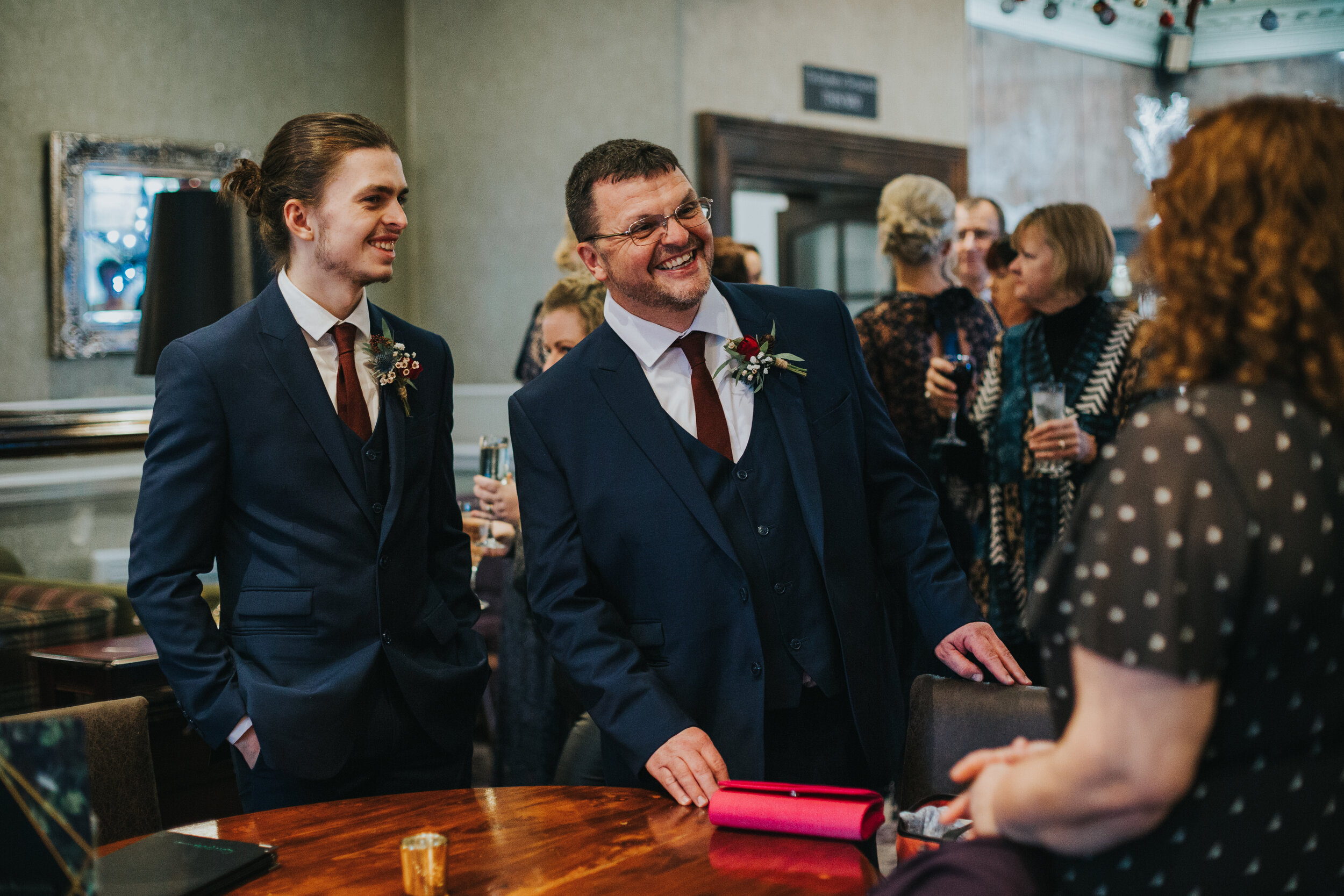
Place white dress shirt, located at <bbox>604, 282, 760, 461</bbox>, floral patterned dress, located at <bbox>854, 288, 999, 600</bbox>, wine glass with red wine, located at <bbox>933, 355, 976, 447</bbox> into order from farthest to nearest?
floral patterned dress, located at <bbox>854, 288, 999, 600</bbox> → wine glass with red wine, located at <bbox>933, 355, 976, 447</bbox> → white dress shirt, located at <bbox>604, 282, 760, 461</bbox>

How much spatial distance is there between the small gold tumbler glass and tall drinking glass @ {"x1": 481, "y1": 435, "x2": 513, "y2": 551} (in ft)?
5.31

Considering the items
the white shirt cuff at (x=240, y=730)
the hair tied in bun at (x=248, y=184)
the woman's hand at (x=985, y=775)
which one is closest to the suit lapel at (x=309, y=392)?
the hair tied in bun at (x=248, y=184)

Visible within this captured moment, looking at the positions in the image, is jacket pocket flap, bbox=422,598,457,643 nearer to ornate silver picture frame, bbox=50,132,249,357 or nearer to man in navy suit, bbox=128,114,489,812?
man in navy suit, bbox=128,114,489,812

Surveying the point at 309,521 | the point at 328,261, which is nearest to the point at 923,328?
the point at 328,261

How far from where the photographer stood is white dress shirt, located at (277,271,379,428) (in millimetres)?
2186

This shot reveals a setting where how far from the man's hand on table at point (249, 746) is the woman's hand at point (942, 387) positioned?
2199 millimetres

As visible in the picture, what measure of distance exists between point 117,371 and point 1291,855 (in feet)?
16.9

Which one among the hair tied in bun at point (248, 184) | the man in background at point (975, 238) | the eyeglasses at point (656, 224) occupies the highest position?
the man in background at point (975, 238)

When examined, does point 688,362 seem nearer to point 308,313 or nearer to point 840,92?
point 308,313

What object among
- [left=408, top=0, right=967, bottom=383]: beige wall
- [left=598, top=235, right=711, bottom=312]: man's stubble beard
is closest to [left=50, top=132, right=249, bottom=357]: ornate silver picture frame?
[left=408, top=0, right=967, bottom=383]: beige wall

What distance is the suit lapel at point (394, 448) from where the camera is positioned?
A: 2137 mm

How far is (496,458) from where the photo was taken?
3.02m

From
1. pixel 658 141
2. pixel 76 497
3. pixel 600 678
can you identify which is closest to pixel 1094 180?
pixel 658 141

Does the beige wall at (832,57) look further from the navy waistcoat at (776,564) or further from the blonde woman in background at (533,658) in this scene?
the navy waistcoat at (776,564)
